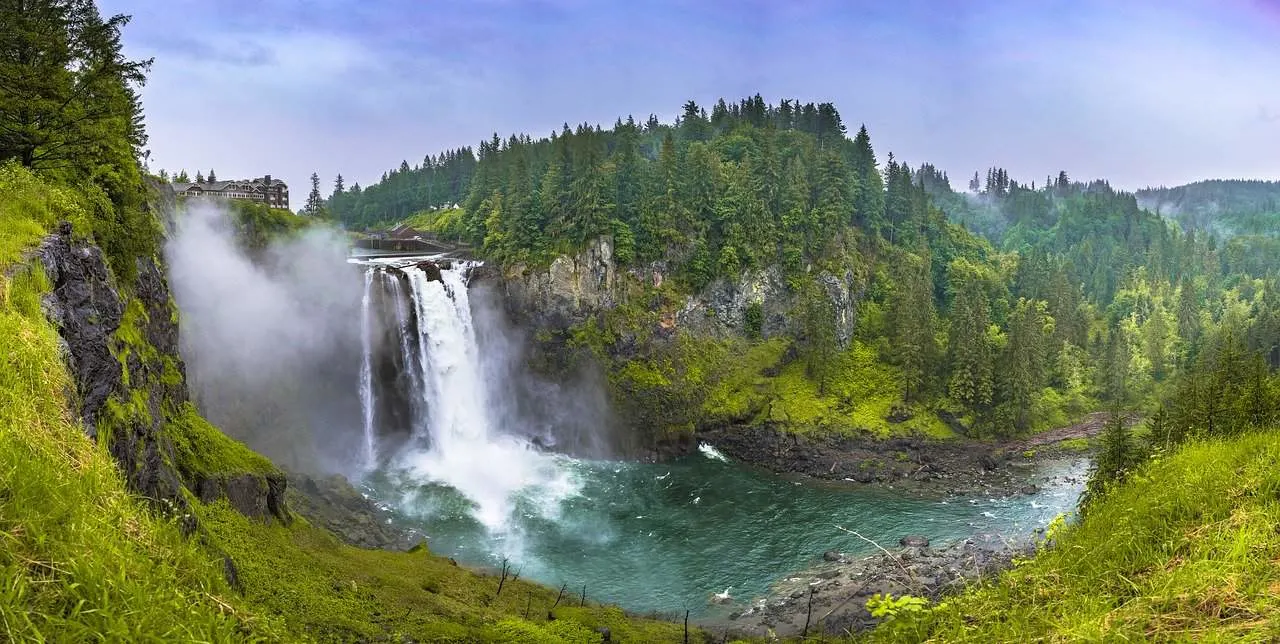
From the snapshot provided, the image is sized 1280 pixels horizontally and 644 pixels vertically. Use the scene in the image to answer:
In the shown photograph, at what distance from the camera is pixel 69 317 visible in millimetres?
10406

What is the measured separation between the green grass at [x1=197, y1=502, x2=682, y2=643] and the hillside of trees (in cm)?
2810

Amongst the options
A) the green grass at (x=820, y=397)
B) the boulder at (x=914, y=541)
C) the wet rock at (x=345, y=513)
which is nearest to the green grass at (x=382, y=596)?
the wet rock at (x=345, y=513)

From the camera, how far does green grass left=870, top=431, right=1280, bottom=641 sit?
532 centimetres

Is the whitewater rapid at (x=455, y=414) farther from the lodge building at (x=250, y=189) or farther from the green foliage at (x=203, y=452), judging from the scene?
the lodge building at (x=250, y=189)

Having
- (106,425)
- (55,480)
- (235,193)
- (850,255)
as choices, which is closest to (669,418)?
(850,255)

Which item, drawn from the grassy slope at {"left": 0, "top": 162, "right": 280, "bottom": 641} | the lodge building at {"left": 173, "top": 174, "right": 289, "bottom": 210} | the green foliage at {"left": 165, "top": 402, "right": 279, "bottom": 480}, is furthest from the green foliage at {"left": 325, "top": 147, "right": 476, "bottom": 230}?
the grassy slope at {"left": 0, "top": 162, "right": 280, "bottom": 641}

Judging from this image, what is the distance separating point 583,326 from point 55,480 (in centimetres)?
4362

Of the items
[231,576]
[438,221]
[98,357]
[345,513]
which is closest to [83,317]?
[98,357]

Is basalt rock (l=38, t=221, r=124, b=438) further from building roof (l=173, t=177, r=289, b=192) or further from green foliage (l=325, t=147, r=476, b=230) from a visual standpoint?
green foliage (l=325, t=147, r=476, b=230)

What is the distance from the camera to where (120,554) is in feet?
15.7

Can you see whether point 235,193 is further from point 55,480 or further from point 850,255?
point 55,480

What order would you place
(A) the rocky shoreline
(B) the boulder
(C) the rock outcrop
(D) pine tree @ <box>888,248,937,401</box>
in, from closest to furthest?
(C) the rock outcrop, (A) the rocky shoreline, (B) the boulder, (D) pine tree @ <box>888,248,937,401</box>

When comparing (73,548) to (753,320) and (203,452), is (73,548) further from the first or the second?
(753,320)

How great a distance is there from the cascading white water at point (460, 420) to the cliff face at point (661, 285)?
17.7ft
